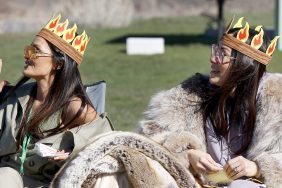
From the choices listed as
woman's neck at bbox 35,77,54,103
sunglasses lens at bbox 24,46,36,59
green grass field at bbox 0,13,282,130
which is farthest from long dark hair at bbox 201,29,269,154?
green grass field at bbox 0,13,282,130

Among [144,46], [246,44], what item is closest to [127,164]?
[246,44]

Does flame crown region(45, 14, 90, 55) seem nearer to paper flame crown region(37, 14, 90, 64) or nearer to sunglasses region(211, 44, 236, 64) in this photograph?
paper flame crown region(37, 14, 90, 64)

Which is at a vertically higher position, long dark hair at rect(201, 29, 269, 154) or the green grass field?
long dark hair at rect(201, 29, 269, 154)

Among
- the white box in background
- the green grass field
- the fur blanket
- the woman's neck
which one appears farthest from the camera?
the white box in background

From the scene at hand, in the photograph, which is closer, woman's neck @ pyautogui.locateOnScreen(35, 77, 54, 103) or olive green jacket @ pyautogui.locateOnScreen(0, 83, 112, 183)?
olive green jacket @ pyautogui.locateOnScreen(0, 83, 112, 183)

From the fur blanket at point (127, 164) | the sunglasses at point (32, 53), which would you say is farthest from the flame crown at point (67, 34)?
the fur blanket at point (127, 164)

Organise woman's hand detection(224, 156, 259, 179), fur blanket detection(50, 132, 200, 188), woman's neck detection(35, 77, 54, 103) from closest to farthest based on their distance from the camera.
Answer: fur blanket detection(50, 132, 200, 188), woman's hand detection(224, 156, 259, 179), woman's neck detection(35, 77, 54, 103)

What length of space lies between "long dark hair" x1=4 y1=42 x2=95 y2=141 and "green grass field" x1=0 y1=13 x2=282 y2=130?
470 centimetres

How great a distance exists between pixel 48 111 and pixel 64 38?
43 cm

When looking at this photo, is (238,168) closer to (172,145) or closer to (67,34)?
(172,145)

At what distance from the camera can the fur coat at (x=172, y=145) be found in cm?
414

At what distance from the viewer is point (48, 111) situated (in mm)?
4758

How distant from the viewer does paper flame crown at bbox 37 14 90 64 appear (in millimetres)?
4805

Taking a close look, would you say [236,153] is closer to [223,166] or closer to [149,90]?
[223,166]
